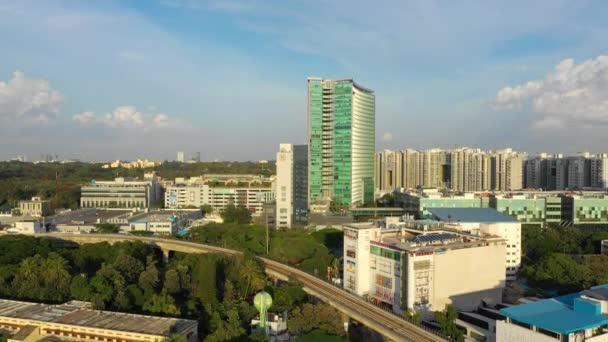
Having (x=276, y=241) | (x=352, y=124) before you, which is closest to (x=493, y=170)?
(x=352, y=124)

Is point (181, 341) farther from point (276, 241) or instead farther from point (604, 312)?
point (276, 241)

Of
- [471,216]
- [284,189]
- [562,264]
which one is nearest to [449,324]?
[562,264]

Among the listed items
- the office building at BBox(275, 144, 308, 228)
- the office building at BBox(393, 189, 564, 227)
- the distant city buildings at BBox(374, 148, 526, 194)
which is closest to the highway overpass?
the office building at BBox(275, 144, 308, 228)

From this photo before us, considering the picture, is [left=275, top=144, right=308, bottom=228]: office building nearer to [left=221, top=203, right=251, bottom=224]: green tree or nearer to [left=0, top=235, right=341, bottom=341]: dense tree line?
[left=221, top=203, right=251, bottom=224]: green tree

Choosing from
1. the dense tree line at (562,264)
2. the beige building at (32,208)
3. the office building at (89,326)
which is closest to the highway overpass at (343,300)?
the office building at (89,326)

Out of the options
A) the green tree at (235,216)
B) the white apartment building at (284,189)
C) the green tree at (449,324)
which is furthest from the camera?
the green tree at (235,216)

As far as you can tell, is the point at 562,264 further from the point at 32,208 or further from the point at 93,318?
the point at 32,208

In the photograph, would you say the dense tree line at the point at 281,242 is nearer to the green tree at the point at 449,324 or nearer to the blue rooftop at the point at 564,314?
the green tree at the point at 449,324
